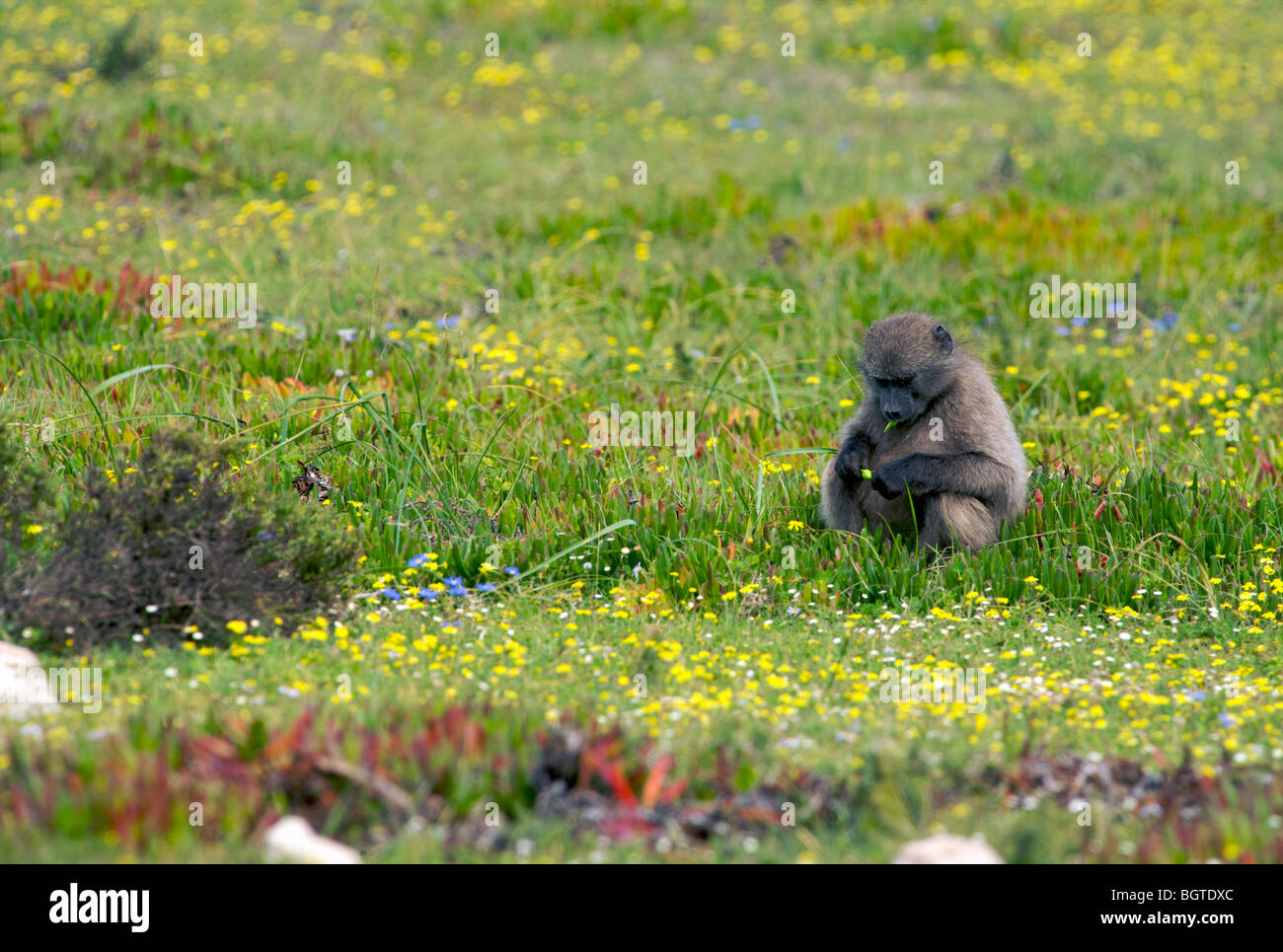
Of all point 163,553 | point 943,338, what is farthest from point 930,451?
point 163,553

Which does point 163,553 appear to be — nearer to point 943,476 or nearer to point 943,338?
point 943,476

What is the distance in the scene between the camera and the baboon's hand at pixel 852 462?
6586 mm

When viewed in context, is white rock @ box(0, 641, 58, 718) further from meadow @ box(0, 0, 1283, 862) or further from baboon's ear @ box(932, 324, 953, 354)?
baboon's ear @ box(932, 324, 953, 354)

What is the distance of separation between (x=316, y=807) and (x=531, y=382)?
468 cm

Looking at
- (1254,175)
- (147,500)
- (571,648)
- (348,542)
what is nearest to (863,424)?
(571,648)

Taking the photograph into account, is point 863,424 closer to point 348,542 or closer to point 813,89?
point 348,542

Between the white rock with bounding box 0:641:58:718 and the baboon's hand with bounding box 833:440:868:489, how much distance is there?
3.74m

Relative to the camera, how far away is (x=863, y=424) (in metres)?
6.97

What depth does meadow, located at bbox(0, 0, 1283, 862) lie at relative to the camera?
13.5 ft

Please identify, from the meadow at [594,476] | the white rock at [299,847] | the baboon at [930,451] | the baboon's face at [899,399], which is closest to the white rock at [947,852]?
the meadow at [594,476]

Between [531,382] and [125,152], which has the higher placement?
[125,152]

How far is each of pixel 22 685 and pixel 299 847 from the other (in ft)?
5.35

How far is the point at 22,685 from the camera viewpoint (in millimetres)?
4648

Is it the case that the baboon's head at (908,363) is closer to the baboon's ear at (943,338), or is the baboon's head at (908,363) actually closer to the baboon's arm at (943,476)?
the baboon's ear at (943,338)
